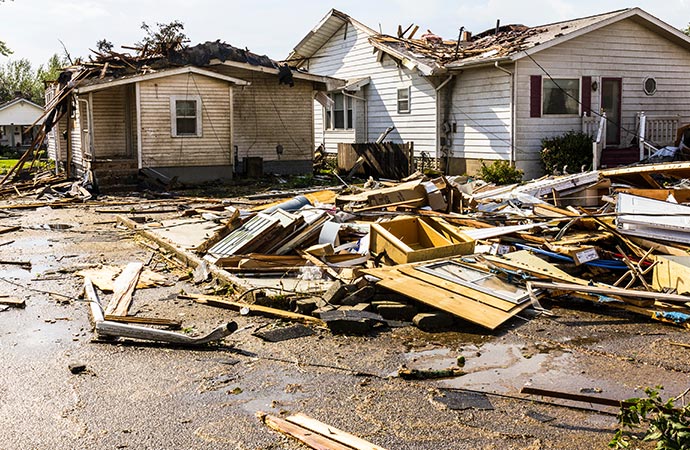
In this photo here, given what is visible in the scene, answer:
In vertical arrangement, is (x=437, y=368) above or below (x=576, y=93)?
below

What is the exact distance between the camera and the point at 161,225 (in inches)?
582

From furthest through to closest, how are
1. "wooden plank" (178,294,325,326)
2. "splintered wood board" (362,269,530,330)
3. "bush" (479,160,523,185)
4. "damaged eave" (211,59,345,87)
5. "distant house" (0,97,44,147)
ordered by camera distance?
"distant house" (0,97,44,147)
"damaged eave" (211,59,345,87)
"bush" (479,160,523,185)
"wooden plank" (178,294,325,326)
"splintered wood board" (362,269,530,330)

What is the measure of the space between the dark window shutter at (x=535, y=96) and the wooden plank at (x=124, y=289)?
48.9 feet

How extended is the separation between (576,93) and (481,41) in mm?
4792

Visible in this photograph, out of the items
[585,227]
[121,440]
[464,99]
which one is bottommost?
[121,440]

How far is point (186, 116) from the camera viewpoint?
24656 millimetres

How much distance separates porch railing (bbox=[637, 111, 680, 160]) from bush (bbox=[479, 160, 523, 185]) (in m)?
4.70

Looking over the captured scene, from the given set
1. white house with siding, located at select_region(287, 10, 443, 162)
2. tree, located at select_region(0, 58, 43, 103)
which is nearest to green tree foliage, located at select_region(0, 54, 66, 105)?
tree, located at select_region(0, 58, 43, 103)

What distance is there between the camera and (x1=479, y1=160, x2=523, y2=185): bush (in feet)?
69.5

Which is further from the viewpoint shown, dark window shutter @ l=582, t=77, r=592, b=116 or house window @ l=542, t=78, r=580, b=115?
dark window shutter @ l=582, t=77, r=592, b=116

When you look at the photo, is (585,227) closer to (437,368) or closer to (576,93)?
(437,368)

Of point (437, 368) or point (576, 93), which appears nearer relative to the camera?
point (437, 368)

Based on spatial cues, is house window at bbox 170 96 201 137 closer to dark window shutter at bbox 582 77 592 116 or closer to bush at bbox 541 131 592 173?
bush at bbox 541 131 592 173

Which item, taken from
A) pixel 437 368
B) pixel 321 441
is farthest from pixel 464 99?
pixel 321 441
